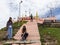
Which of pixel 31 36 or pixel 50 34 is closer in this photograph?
pixel 31 36

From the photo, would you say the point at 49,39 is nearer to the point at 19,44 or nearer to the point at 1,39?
the point at 1,39

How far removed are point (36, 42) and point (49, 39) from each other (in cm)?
400

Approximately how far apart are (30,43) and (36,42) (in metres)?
1.23

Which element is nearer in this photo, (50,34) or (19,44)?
(19,44)

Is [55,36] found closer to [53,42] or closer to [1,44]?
[53,42]

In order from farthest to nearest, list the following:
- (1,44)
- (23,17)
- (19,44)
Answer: (23,17) < (1,44) < (19,44)

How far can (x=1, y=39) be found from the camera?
27531 millimetres

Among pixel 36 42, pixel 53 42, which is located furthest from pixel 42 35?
pixel 36 42

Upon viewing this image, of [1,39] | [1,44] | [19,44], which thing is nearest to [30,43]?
[19,44]

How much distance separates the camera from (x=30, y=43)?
23453 millimetres

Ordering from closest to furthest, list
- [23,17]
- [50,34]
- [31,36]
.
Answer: [31,36], [50,34], [23,17]

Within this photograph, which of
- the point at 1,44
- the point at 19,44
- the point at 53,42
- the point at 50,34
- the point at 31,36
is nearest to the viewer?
the point at 19,44

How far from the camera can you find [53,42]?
26.8 metres

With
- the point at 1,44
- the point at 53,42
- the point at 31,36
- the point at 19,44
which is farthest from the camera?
the point at 31,36
